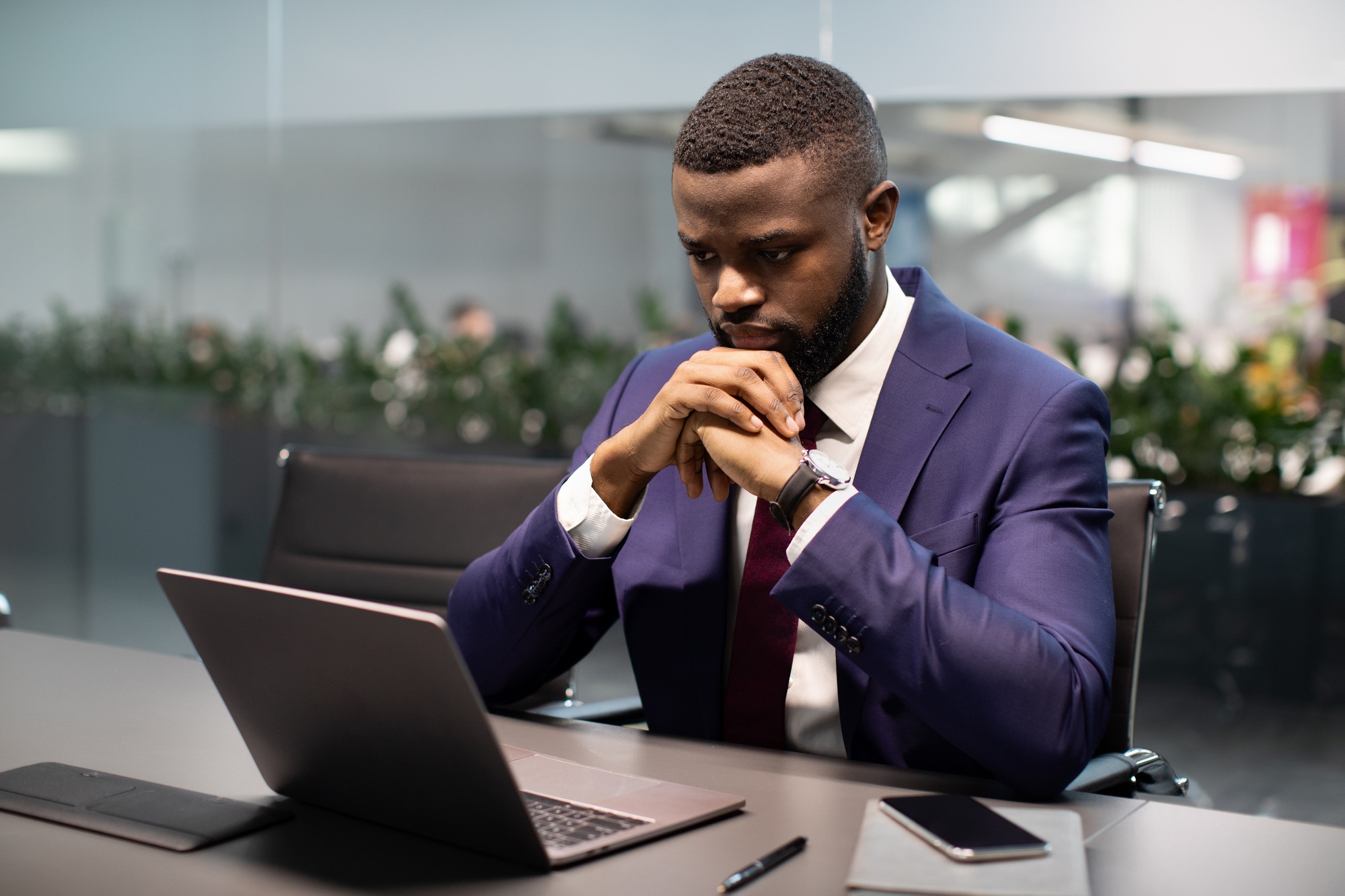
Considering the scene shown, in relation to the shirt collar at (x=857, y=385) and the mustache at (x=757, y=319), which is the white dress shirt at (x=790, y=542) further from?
the mustache at (x=757, y=319)

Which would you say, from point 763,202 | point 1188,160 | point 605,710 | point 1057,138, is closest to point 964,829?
point 763,202

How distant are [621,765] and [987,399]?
61cm

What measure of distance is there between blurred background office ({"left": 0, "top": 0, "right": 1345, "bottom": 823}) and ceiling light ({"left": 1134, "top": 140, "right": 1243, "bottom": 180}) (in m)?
0.01

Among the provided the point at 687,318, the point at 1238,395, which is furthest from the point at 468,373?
the point at 1238,395

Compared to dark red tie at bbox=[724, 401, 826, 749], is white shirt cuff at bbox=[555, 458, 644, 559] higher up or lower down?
higher up

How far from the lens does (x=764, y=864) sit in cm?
91

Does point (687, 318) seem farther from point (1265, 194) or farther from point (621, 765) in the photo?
point (621, 765)

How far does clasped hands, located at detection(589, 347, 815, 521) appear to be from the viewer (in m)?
1.31

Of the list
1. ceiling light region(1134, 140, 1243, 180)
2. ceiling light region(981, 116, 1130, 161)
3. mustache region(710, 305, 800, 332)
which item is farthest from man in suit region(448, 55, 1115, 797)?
ceiling light region(1134, 140, 1243, 180)

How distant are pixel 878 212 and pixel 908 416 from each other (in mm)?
250

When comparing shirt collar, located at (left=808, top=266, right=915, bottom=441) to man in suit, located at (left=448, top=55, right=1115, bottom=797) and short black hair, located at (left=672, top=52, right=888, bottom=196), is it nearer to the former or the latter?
man in suit, located at (left=448, top=55, right=1115, bottom=797)

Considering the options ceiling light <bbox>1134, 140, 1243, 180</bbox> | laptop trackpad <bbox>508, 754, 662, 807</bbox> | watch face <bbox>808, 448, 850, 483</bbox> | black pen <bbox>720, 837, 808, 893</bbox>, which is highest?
ceiling light <bbox>1134, 140, 1243, 180</bbox>

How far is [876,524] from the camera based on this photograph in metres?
1.20

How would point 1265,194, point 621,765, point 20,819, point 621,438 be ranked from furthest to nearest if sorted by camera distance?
1. point 1265,194
2. point 621,438
3. point 621,765
4. point 20,819
